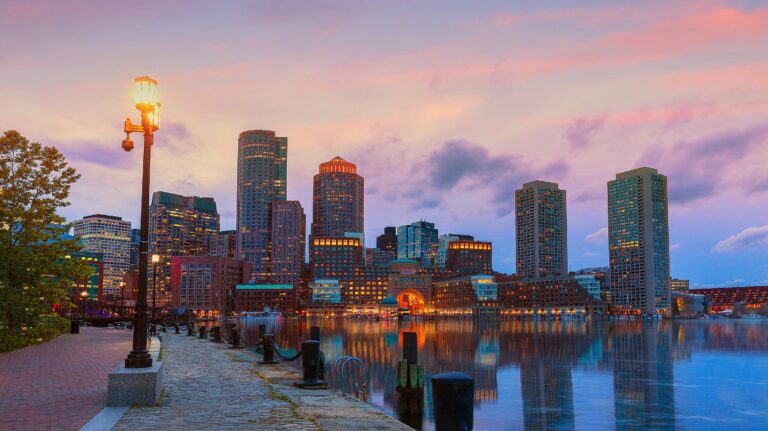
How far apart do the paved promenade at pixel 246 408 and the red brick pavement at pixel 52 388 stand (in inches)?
51.5

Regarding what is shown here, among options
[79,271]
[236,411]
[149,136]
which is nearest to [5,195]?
[79,271]

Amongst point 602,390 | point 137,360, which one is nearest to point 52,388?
point 137,360

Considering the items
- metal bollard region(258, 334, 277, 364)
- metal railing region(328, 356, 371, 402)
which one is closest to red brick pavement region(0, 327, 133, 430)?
metal bollard region(258, 334, 277, 364)

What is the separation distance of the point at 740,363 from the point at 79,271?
43496 millimetres

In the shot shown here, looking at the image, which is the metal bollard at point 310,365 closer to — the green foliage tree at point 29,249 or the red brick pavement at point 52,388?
the red brick pavement at point 52,388

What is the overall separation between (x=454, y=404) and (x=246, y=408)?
A: 805 cm

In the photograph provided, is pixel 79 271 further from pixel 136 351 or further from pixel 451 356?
pixel 451 356

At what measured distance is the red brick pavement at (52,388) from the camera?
13.3 metres

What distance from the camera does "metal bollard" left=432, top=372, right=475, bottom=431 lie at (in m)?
9.62

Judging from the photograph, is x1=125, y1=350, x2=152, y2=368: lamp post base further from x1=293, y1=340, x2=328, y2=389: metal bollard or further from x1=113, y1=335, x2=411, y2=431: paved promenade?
x1=293, y1=340, x2=328, y2=389: metal bollard

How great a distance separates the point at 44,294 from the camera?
32.3 meters

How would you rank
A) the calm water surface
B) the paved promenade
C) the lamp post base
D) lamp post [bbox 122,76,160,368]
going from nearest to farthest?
1. the paved promenade
2. the lamp post base
3. lamp post [bbox 122,76,160,368]
4. the calm water surface

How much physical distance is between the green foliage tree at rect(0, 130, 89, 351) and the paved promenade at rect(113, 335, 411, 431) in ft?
37.6

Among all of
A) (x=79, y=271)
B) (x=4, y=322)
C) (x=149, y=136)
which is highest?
(x=149, y=136)
